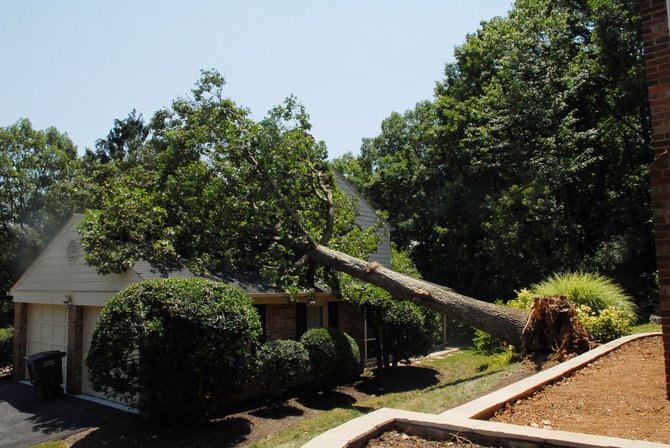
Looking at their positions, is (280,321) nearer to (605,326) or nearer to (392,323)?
(392,323)

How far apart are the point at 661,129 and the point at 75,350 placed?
1276 centimetres

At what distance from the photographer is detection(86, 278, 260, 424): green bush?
8.69 metres

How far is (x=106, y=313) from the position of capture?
9.01 meters

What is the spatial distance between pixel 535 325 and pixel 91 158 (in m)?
26.6

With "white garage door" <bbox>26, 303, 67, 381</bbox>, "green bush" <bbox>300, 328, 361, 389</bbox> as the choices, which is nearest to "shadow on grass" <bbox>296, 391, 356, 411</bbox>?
"green bush" <bbox>300, 328, 361, 389</bbox>

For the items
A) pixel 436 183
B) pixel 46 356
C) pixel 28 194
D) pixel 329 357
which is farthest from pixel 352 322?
pixel 28 194

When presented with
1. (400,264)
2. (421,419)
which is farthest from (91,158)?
(421,419)

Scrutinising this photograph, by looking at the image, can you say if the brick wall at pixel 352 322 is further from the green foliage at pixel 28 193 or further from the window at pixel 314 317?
the green foliage at pixel 28 193

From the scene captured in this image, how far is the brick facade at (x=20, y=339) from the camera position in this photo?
14711 mm

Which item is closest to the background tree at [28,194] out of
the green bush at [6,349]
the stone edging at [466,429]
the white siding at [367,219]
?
the green bush at [6,349]

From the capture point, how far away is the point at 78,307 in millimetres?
12609

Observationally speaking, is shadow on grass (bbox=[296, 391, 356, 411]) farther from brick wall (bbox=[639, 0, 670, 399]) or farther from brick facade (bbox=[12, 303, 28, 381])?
brick facade (bbox=[12, 303, 28, 381])

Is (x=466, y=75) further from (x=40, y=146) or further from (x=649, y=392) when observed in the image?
(x=40, y=146)

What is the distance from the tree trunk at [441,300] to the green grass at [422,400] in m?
0.87
